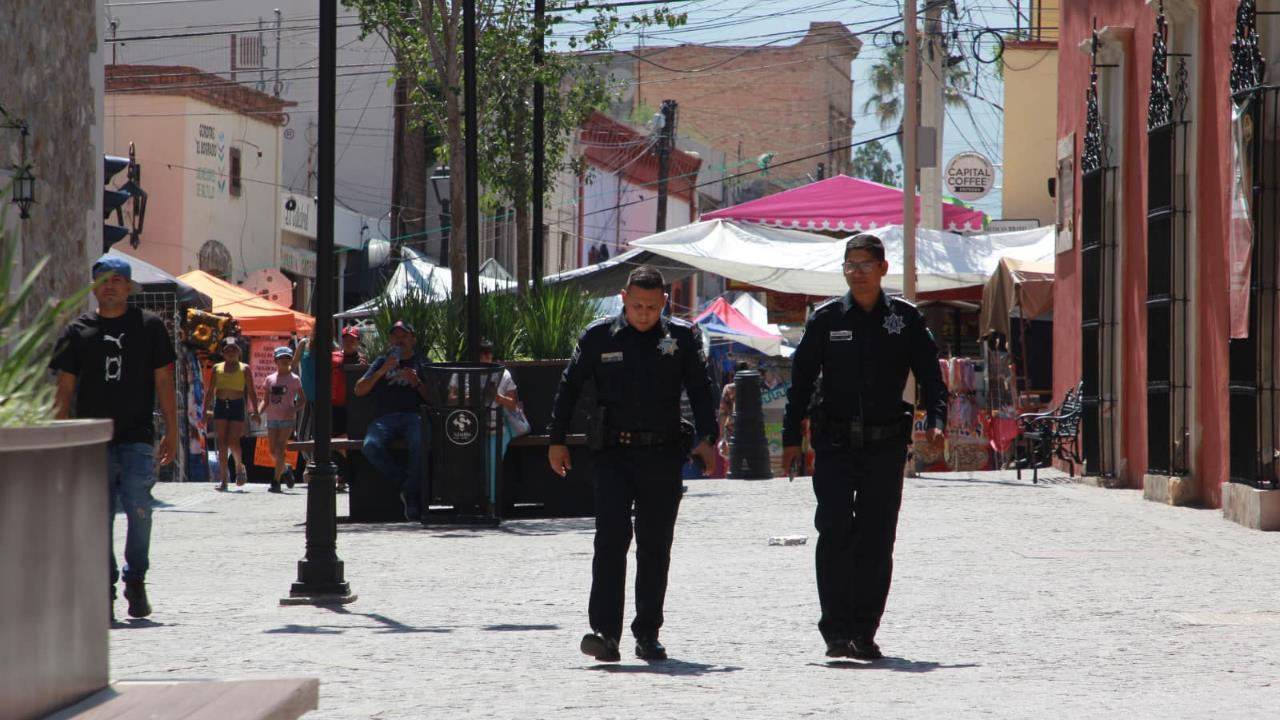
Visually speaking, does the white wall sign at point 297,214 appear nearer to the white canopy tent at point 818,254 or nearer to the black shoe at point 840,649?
the white canopy tent at point 818,254

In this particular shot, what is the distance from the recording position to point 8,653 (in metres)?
3.90

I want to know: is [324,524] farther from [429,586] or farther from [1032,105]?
[1032,105]

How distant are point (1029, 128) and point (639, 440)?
3045 centimetres

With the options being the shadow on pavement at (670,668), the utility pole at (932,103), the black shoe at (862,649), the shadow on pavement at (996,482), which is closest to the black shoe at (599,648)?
the shadow on pavement at (670,668)

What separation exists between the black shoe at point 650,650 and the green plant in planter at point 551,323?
1014 cm

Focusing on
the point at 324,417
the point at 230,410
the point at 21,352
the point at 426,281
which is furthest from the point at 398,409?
the point at 21,352

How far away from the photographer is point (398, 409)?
16.5 metres

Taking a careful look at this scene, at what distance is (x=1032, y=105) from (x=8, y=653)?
114 ft

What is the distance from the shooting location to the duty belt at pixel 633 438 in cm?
788

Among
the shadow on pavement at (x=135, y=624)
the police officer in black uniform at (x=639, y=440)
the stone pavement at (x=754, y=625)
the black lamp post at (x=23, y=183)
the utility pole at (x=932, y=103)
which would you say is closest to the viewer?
the stone pavement at (x=754, y=625)

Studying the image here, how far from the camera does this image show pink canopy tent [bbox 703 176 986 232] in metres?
28.7

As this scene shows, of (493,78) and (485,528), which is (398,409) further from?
(493,78)

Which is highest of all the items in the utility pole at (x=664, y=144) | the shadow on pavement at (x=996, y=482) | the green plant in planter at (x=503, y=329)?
the utility pole at (x=664, y=144)

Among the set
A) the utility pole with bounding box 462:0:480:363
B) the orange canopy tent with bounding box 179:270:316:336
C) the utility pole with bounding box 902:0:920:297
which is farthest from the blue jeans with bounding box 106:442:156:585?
the orange canopy tent with bounding box 179:270:316:336
